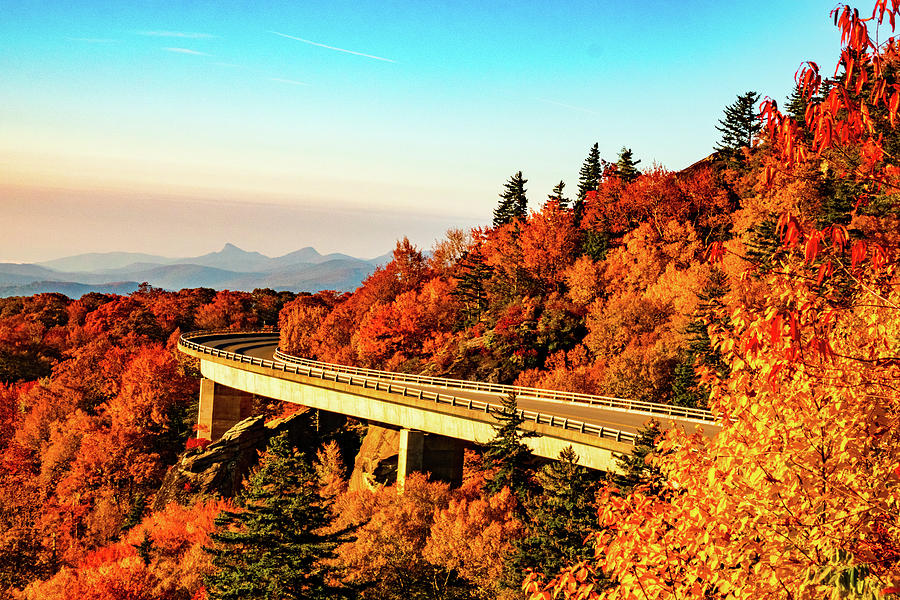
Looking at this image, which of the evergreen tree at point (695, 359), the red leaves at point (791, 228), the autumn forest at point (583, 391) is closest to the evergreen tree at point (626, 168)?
the autumn forest at point (583, 391)

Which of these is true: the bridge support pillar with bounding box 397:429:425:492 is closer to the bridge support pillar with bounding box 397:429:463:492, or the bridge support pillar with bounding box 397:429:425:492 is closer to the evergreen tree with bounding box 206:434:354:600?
the bridge support pillar with bounding box 397:429:463:492

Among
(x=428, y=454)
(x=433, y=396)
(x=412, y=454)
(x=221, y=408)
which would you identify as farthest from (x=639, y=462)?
(x=221, y=408)

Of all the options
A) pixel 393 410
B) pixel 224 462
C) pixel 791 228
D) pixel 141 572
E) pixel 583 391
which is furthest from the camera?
pixel 224 462

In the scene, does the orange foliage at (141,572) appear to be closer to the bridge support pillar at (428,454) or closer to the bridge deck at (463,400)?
the bridge support pillar at (428,454)

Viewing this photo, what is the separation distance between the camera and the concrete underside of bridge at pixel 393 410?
Answer: 99.8 feet

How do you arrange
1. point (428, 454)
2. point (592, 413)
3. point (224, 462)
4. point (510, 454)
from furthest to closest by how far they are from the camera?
1. point (224, 462)
2. point (428, 454)
3. point (592, 413)
4. point (510, 454)

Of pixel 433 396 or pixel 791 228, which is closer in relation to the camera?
pixel 791 228

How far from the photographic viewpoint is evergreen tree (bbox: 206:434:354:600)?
21078 mm

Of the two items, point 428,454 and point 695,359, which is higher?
point 695,359

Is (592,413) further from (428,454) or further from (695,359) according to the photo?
(428,454)

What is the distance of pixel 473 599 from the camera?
26984mm

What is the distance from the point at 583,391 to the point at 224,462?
1105 inches

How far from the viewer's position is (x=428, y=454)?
131ft

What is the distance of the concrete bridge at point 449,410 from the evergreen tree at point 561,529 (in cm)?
377
